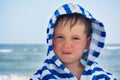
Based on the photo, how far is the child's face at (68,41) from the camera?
2.27 meters

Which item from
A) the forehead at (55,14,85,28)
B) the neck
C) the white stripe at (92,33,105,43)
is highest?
the forehead at (55,14,85,28)

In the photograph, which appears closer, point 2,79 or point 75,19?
point 75,19

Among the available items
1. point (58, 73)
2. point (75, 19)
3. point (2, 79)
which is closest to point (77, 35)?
point (75, 19)

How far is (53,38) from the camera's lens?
2.32 meters

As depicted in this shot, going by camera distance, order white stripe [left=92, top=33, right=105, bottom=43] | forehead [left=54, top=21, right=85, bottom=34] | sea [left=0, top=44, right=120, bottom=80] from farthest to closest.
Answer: sea [left=0, top=44, right=120, bottom=80] → white stripe [left=92, top=33, right=105, bottom=43] → forehead [left=54, top=21, right=85, bottom=34]

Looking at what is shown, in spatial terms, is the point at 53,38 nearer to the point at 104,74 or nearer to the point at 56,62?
the point at 56,62

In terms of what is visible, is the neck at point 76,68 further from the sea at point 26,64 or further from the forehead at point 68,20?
the sea at point 26,64

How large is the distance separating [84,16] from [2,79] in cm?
673

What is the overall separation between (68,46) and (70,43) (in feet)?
0.08

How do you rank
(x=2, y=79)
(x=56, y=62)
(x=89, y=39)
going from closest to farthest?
1. (x=56, y=62)
2. (x=89, y=39)
3. (x=2, y=79)

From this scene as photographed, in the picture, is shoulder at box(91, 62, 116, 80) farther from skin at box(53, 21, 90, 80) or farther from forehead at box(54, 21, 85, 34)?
forehead at box(54, 21, 85, 34)

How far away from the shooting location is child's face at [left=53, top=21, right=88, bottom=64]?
227 cm

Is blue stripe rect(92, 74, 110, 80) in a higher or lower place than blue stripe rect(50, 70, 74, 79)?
lower

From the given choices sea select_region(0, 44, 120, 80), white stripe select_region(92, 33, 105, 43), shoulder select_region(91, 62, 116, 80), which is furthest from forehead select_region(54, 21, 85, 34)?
sea select_region(0, 44, 120, 80)
